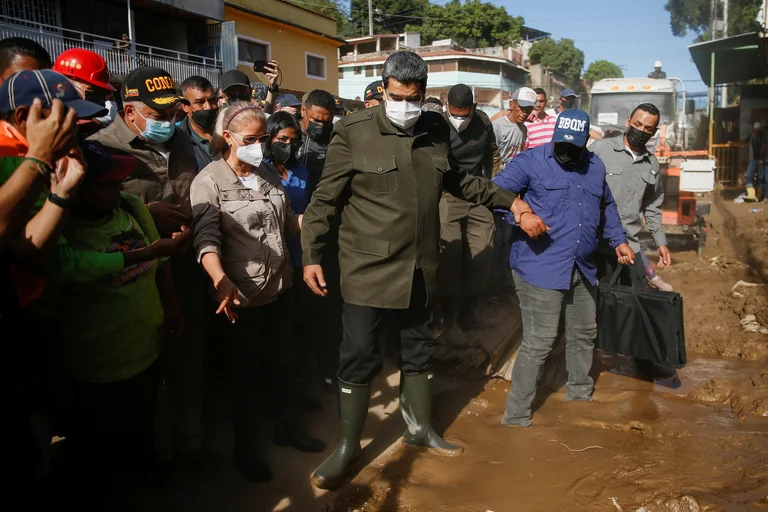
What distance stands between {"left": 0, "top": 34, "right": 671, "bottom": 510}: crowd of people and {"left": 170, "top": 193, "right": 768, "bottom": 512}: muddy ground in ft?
Answer: 0.57

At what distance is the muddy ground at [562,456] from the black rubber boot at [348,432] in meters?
0.09

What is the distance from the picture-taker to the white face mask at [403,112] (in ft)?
11.0

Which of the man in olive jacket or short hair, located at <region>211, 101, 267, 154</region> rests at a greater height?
short hair, located at <region>211, 101, 267, 154</region>

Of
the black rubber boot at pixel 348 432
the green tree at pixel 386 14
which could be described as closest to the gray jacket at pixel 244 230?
the black rubber boot at pixel 348 432

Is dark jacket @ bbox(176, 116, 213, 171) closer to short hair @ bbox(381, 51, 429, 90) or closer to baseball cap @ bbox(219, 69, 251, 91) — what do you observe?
baseball cap @ bbox(219, 69, 251, 91)

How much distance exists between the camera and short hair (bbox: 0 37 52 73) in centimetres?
322

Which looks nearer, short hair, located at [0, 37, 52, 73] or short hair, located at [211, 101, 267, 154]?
short hair, located at [0, 37, 52, 73]

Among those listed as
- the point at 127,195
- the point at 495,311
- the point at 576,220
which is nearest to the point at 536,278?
the point at 576,220

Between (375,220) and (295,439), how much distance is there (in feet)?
4.80

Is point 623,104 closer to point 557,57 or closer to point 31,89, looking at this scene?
point 31,89

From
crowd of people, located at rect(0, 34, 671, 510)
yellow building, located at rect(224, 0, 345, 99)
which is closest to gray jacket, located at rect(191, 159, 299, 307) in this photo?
crowd of people, located at rect(0, 34, 671, 510)

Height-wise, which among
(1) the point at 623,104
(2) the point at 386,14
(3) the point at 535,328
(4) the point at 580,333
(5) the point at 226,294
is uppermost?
(2) the point at 386,14

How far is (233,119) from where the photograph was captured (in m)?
3.36

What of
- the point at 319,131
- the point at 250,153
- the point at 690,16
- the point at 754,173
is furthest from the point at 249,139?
the point at 690,16
